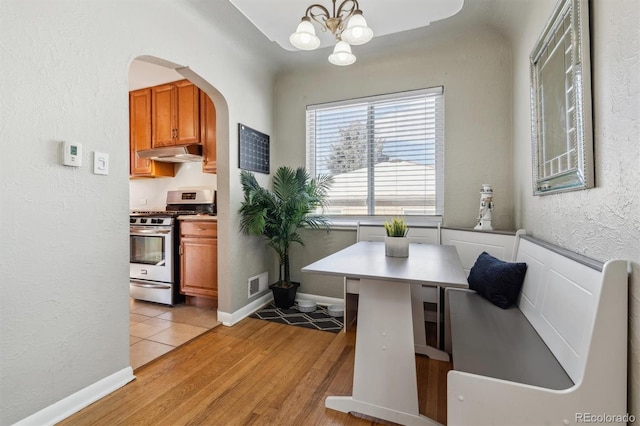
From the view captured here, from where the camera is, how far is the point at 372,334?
146 centimetres

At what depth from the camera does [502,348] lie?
124cm

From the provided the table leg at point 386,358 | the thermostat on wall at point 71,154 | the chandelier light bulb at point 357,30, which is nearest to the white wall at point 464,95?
the chandelier light bulb at point 357,30

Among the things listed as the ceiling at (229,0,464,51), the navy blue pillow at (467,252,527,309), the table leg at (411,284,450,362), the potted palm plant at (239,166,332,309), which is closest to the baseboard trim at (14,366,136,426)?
the potted palm plant at (239,166,332,309)

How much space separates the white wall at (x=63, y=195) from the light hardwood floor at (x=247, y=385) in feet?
0.80

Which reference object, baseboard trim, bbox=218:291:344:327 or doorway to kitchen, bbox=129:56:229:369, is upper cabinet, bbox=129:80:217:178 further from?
baseboard trim, bbox=218:291:344:327

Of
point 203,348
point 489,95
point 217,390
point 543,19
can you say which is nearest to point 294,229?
point 203,348

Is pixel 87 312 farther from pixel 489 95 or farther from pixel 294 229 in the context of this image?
pixel 489 95

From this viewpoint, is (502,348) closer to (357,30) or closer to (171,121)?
(357,30)

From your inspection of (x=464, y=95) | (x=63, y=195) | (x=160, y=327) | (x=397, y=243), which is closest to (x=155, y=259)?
(x=160, y=327)

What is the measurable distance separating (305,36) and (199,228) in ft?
A: 6.75

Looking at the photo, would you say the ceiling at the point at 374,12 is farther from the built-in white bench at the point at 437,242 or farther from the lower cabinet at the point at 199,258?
the lower cabinet at the point at 199,258

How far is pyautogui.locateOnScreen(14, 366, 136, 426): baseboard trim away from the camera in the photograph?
1.38 metres

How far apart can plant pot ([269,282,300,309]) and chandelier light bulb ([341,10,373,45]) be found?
7.27ft

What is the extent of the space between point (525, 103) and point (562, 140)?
89 centimetres
